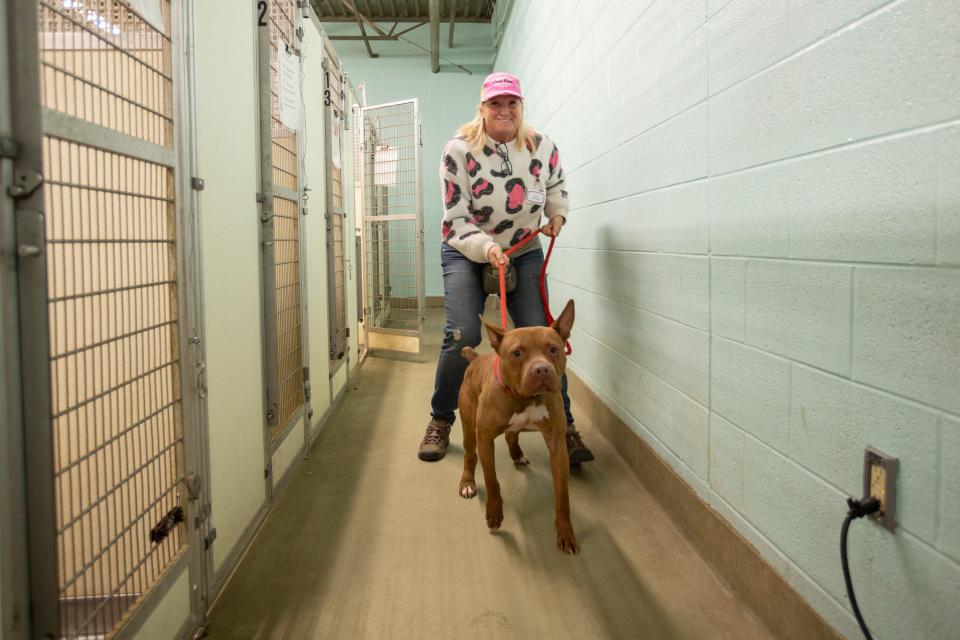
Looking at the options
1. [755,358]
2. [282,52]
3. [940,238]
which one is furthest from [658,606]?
[282,52]

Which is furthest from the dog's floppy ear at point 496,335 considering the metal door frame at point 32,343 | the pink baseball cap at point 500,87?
the metal door frame at point 32,343

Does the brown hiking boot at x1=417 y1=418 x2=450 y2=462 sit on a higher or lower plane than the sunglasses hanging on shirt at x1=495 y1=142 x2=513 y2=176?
lower

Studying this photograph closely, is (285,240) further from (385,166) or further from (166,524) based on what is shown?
(385,166)

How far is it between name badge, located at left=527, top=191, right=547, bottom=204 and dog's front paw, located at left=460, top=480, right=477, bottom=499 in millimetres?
1142

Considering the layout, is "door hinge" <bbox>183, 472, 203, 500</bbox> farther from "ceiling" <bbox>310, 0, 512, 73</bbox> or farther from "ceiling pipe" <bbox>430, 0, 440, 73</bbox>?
"ceiling" <bbox>310, 0, 512, 73</bbox>

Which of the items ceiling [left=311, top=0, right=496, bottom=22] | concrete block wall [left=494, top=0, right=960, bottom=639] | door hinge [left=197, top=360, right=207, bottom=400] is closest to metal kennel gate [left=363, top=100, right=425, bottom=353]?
ceiling [left=311, top=0, right=496, bottom=22]

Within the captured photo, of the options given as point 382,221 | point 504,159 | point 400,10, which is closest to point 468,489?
point 504,159

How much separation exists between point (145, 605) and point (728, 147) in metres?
1.67

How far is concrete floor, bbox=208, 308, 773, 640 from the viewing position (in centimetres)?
148

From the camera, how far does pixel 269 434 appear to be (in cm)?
210

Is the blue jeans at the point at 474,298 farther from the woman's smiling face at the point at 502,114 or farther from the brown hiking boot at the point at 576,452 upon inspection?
the woman's smiling face at the point at 502,114

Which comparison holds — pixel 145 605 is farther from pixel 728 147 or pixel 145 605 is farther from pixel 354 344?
pixel 354 344

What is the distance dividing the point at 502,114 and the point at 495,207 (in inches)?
14.2

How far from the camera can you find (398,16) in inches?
309
